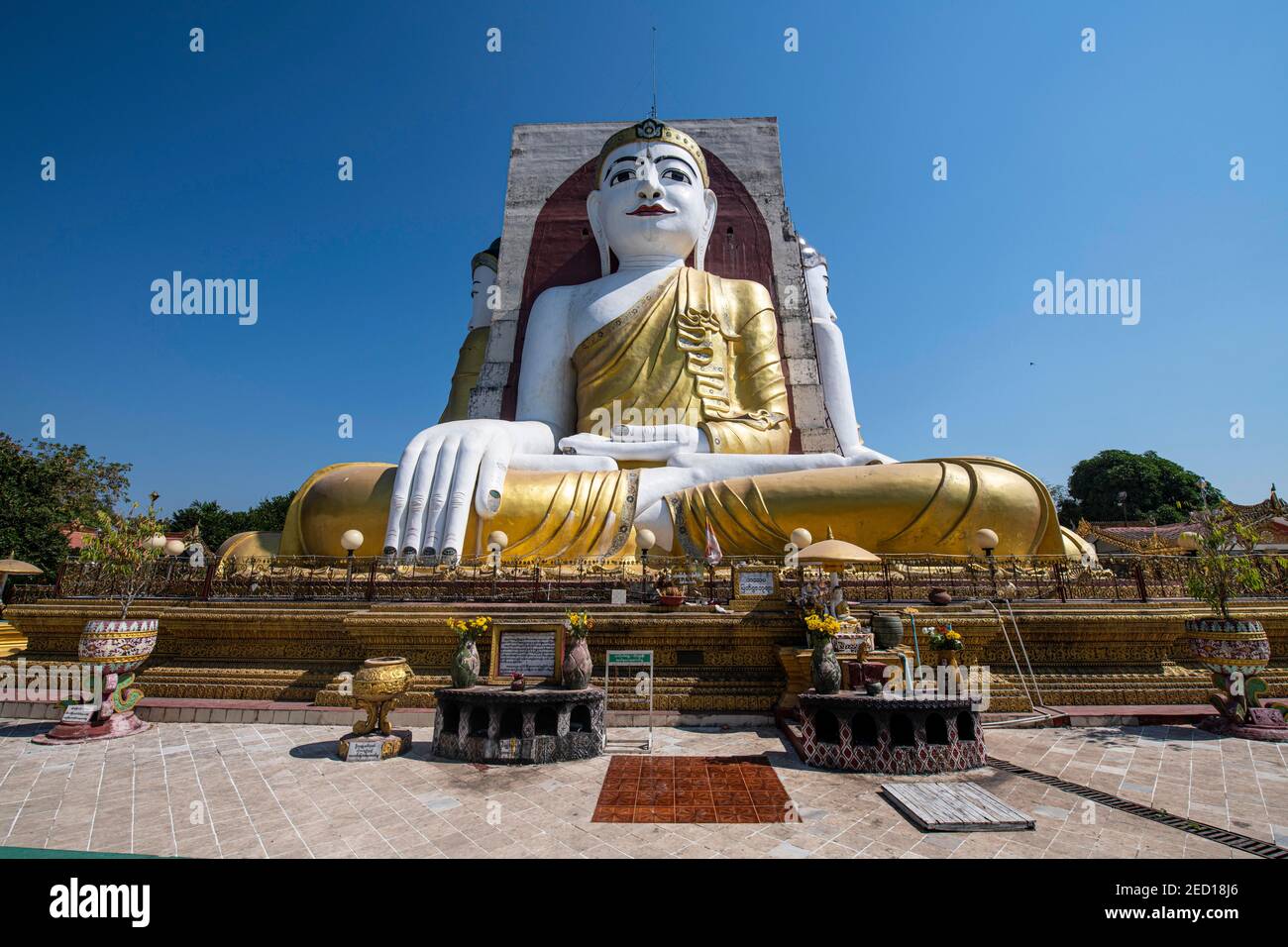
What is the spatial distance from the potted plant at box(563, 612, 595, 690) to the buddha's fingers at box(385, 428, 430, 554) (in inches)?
197

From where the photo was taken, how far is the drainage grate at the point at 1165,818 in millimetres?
2986

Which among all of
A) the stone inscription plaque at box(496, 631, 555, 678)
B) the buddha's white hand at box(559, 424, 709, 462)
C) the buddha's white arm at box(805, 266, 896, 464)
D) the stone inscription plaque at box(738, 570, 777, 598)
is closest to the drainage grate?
the stone inscription plaque at box(738, 570, 777, 598)

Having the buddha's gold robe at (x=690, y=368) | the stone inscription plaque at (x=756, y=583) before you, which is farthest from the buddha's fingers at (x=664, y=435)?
the stone inscription plaque at (x=756, y=583)

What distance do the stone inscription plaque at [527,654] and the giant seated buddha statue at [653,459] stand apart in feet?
13.2

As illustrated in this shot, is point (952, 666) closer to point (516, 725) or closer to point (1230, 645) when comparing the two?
point (1230, 645)

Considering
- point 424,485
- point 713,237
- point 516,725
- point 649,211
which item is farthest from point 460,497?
point 713,237

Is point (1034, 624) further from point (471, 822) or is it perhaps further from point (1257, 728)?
point (471, 822)

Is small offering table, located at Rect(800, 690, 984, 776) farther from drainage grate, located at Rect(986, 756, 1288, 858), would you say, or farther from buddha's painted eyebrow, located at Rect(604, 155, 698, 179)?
buddha's painted eyebrow, located at Rect(604, 155, 698, 179)

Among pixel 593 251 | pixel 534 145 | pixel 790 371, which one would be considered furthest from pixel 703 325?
pixel 534 145

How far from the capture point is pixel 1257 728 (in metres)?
5.36

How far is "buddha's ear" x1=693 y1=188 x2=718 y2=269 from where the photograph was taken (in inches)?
613

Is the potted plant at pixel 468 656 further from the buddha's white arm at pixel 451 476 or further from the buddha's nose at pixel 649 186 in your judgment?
the buddha's nose at pixel 649 186

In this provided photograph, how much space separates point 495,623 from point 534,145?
1658 cm

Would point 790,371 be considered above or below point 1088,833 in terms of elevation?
above
